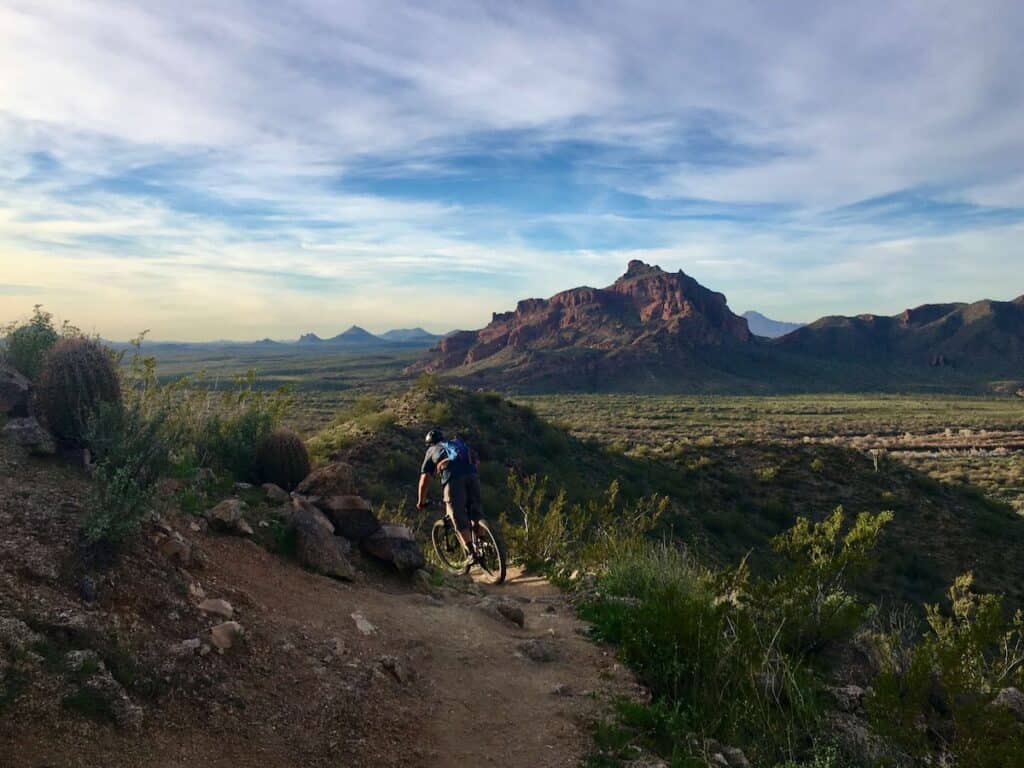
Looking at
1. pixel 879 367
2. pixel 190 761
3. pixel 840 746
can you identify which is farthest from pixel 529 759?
pixel 879 367

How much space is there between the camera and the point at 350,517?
7.54 metres

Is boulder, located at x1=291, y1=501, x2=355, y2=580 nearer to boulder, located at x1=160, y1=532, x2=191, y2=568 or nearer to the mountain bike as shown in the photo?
boulder, located at x1=160, y1=532, x2=191, y2=568

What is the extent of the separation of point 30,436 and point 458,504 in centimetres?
464

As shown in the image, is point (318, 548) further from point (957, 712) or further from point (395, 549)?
point (957, 712)

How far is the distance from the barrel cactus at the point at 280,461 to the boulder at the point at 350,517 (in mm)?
1238

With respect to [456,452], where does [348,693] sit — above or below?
below

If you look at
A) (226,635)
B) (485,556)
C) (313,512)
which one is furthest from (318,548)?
(485,556)

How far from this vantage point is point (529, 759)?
405cm

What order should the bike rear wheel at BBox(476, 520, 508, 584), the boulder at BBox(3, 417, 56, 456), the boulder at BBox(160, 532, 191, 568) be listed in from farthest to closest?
1. the bike rear wheel at BBox(476, 520, 508, 584)
2. the boulder at BBox(3, 417, 56, 456)
3. the boulder at BBox(160, 532, 191, 568)

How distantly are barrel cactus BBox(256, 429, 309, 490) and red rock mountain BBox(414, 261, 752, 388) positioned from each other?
8647cm

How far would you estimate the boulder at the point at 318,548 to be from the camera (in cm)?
652

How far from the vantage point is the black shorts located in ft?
28.1

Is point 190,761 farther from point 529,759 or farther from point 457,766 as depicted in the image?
point 529,759

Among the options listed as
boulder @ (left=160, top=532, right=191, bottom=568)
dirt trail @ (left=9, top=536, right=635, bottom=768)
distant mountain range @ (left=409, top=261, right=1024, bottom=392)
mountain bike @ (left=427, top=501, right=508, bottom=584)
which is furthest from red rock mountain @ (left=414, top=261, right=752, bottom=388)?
boulder @ (left=160, top=532, right=191, bottom=568)
